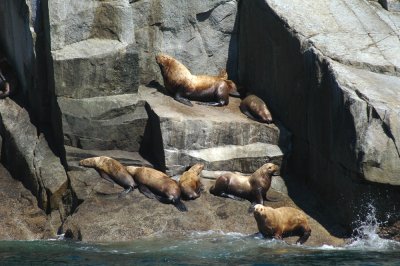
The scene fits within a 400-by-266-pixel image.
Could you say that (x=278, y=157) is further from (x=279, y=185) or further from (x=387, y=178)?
(x=387, y=178)

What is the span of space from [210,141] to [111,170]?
Answer: 1.28 m

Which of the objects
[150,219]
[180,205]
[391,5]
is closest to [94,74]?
[180,205]

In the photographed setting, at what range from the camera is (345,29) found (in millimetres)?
13438

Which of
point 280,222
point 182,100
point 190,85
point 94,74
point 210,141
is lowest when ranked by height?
point 280,222

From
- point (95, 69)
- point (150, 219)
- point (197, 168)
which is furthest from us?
point (95, 69)

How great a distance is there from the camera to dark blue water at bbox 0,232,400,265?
10844 mm

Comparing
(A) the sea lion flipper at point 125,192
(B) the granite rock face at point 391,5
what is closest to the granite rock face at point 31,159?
(A) the sea lion flipper at point 125,192

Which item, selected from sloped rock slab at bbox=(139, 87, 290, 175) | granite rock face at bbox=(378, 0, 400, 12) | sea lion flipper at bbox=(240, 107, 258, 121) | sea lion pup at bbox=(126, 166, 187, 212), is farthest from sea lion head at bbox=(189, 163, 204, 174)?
granite rock face at bbox=(378, 0, 400, 12)

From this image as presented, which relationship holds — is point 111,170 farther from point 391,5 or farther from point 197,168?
point 391,5

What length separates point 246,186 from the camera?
1280 cm

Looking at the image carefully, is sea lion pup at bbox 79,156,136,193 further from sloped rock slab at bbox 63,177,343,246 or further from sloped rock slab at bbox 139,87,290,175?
sloped rock slab at bbox 139,87,290,175

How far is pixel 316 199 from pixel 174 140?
6.12 ft

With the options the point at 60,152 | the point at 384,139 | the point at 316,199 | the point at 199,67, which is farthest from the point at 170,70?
the point at 384,139

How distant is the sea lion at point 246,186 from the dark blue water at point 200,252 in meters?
0.91
